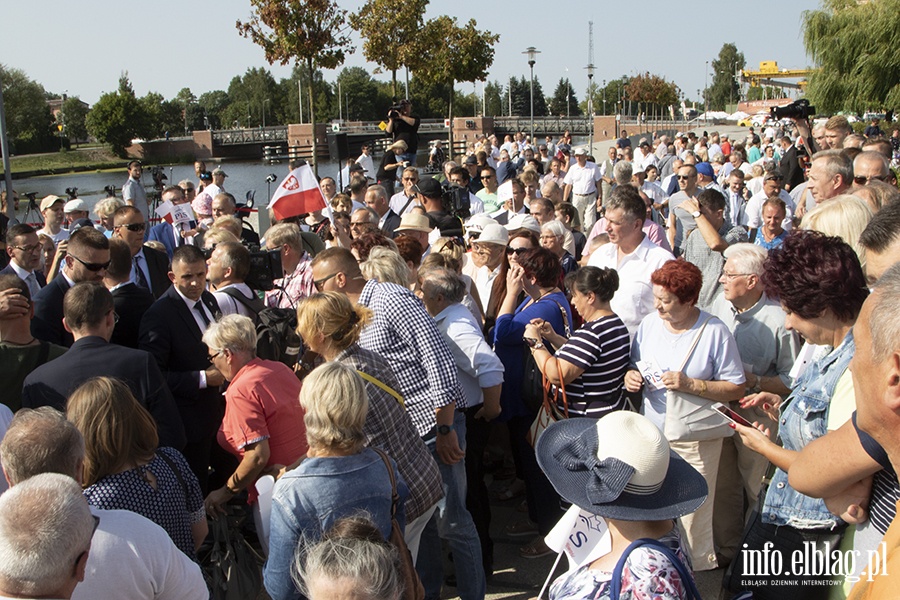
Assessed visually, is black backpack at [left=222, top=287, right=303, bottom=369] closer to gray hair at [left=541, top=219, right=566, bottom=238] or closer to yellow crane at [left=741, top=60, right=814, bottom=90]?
gray hair at [left=541, top=219, right=566, bottom=238]

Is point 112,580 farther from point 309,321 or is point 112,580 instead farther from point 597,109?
point 597,109

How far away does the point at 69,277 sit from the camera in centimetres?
452

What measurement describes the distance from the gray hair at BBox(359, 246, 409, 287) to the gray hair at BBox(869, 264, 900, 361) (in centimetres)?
263

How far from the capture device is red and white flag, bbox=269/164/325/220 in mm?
7145

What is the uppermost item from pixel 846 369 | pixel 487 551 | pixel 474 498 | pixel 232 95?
pixel 232 95

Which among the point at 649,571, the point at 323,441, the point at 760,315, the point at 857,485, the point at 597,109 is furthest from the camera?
the point at 597,109

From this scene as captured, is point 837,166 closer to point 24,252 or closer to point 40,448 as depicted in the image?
point 40,448

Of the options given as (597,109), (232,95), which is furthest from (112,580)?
(232,95)

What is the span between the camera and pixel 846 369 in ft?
7.97

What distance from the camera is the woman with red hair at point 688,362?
374cm

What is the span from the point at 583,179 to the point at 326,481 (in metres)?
10.8

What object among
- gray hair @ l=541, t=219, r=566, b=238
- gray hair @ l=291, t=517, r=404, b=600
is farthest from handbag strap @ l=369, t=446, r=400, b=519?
gray hair @ l=541, t=219, r=566, b=238

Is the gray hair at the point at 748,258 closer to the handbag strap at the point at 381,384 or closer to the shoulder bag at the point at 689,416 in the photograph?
the shoulder bag at the point at 689,416

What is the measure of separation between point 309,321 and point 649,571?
73.4 inches
